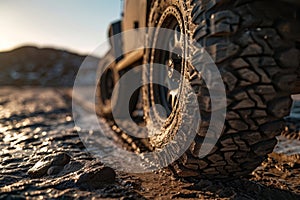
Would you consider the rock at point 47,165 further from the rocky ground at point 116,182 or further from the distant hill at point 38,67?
the distant hill at point 38,67

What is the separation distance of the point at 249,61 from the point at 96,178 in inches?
43.9

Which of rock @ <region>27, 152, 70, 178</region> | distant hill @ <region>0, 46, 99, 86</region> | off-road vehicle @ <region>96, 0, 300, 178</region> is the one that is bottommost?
rock @ <region>27, 152, 70, 178</region>

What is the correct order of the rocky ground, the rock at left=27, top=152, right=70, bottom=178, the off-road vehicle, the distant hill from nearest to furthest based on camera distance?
1. the off-road vehicle
2. the rocky ground
3. the rock at left=27, top=152, right=70, bottom=178
4. the distant hill

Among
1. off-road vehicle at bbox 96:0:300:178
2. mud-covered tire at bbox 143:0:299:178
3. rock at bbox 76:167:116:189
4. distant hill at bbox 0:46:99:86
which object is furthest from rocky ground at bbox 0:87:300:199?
distant hill at bbox 0:46:99:86

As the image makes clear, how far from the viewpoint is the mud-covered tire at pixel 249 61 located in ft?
4.13

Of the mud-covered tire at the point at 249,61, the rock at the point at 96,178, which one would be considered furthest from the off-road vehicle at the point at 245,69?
the rock at the point at 96,178

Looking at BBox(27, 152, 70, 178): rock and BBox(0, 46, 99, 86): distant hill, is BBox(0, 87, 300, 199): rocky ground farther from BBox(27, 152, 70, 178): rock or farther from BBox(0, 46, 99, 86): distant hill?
BBox(0, 46, 99, 86): distant hill

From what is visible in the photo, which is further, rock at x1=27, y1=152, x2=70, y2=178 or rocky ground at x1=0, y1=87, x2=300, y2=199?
rock at x1=27, y1=152, x2=70, y2=178

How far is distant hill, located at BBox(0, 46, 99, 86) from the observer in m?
22.8

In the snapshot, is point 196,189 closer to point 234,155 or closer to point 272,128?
point 234,155

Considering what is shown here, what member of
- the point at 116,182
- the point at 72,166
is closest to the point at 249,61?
the point at 116,182

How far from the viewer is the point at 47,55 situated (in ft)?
120

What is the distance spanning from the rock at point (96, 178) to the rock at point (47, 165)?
0.29 meters

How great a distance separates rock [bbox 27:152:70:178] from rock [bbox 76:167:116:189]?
289mm
